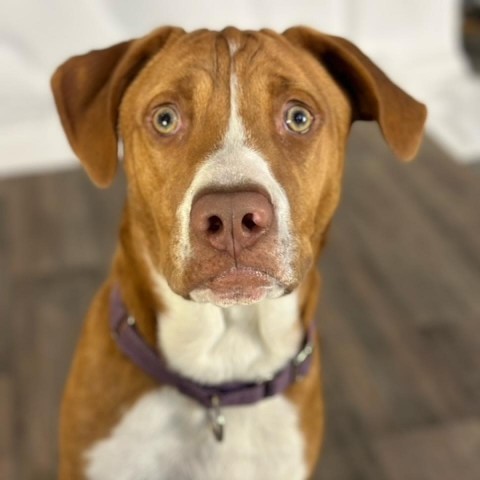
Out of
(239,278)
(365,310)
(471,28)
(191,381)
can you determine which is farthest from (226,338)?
(471,28)

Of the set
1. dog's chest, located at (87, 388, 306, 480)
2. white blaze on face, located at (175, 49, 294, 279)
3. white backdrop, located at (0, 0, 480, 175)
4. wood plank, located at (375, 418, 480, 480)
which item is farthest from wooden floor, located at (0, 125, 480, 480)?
white blaze on face, located at (175, 49, 294, 279)

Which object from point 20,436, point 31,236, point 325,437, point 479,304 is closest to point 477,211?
point 479,304

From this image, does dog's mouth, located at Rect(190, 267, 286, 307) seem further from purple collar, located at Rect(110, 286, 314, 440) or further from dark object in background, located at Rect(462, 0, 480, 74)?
dark object in background, located at Rect(462, 0, 480, 74)

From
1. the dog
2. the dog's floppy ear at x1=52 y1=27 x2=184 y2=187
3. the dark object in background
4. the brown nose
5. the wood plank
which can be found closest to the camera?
the brown nose

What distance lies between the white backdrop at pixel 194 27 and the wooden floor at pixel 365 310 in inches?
10.1

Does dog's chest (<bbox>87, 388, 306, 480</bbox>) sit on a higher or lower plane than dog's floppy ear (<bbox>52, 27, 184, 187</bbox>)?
lower

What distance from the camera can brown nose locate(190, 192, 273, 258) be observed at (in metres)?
1.29

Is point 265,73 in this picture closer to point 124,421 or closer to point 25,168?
point 124,421

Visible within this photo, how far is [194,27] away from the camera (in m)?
3.96

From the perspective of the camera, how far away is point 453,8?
4.30m

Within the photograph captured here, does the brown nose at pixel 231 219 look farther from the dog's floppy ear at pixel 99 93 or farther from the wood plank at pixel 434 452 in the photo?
the wood plank at pixel 434 452

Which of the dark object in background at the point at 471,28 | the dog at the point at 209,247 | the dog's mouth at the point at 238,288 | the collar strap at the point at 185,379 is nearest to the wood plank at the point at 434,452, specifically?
the dog at the point at 209,247

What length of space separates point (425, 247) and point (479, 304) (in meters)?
0.35

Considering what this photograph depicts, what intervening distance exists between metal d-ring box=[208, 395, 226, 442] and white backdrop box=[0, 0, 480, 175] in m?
2.29
